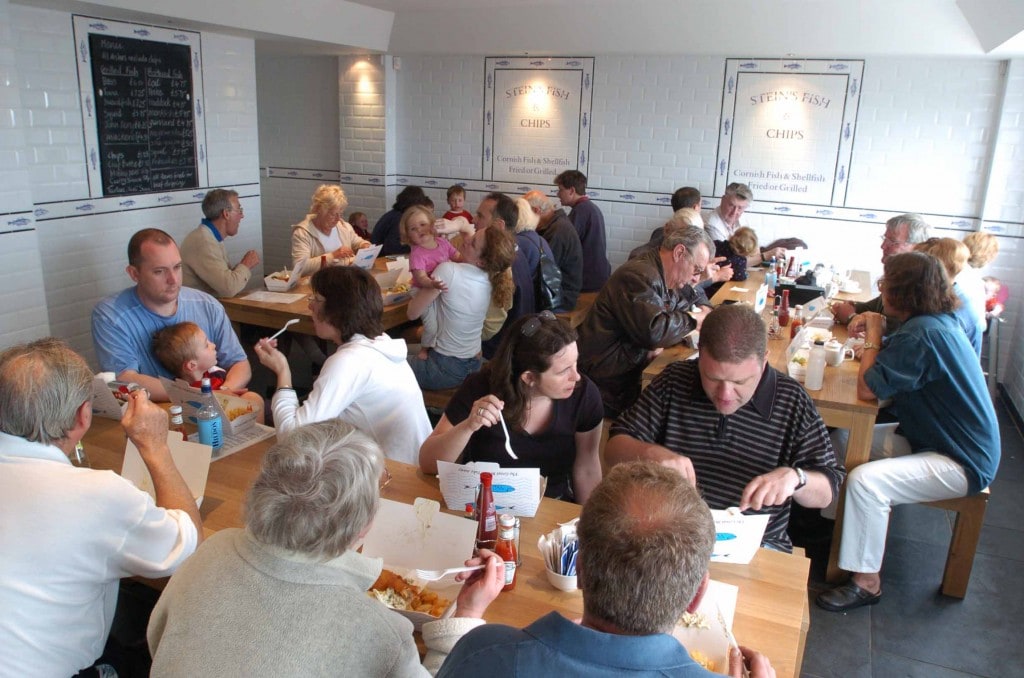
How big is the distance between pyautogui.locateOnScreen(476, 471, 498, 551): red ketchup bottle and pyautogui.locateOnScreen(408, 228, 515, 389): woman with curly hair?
101 inches

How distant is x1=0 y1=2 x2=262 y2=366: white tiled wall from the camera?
16.1ft

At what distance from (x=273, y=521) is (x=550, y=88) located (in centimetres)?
747

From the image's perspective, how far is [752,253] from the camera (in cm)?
663

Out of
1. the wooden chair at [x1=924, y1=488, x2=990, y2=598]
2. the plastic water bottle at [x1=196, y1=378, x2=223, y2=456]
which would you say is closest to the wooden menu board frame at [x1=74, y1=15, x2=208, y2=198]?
the plastic water bottle at [x1=196, y1=378, x2=223, y2=456]

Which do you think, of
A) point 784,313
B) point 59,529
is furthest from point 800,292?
point 59,529

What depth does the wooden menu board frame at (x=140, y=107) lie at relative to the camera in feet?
18.4

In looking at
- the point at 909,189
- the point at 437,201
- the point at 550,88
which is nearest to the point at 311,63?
the point at 437,201

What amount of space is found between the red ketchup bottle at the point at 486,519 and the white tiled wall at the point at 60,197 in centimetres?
414

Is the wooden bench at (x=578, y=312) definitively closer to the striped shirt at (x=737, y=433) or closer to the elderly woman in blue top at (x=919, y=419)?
the elderly woman in blue top at (x=919, y=419)

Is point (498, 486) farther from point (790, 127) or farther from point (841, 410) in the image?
point (790, 127)

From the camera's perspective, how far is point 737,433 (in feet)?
8.78

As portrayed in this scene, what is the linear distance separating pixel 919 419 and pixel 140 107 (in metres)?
5.83

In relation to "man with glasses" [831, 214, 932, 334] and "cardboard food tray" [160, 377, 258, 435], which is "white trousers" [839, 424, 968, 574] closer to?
"man with glasses" [831, 214, 932, 334]

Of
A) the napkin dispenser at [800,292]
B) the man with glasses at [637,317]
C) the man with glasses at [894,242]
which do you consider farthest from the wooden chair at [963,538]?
the napkin dispenser at [800,292]
